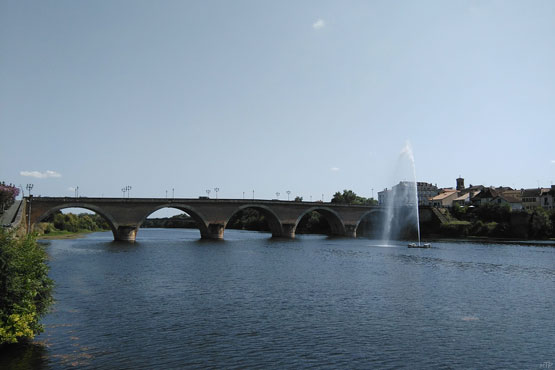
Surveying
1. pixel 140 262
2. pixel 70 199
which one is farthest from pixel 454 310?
pixel 70 199

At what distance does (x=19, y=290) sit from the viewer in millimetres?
18156

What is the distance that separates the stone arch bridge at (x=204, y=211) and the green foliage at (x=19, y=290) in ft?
202

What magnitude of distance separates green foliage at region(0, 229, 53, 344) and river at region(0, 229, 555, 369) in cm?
130

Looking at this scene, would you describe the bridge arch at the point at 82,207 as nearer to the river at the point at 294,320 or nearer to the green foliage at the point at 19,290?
Answer: the river at the point at 294,320

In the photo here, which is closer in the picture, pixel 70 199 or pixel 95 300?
pixel 95 300

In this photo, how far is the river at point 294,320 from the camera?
18516mm

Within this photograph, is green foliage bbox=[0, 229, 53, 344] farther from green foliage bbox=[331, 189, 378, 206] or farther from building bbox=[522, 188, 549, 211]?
green foliage bbox=[331, 189, 378, 206]

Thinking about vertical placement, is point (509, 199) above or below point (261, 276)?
above

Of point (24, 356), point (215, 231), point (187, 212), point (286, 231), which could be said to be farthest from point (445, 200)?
point (24, 356)

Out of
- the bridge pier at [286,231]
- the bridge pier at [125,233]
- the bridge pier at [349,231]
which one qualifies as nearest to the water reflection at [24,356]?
the bridge pier at [125,233]

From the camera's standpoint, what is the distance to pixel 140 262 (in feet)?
171

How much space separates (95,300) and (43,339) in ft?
28.7

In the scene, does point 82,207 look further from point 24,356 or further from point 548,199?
point 548,199

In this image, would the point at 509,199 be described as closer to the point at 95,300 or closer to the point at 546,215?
the point at 546,215
